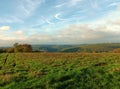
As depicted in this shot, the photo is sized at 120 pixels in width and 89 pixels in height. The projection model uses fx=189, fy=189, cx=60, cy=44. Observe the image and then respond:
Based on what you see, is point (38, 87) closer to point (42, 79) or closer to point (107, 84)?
point (42, 79)

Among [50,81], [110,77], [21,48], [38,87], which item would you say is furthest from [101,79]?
[21,48]

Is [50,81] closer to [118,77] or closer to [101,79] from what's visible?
[101,79]

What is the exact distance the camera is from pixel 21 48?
101125 mm

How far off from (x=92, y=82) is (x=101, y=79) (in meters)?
1.50

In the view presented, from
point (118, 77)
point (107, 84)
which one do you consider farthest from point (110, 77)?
point (107, 84)

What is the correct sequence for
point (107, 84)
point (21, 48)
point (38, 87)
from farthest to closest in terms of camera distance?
point (21, 48) → point (107, 84) → point (38, 87)

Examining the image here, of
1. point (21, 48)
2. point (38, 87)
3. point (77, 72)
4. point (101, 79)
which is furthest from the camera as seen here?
point (21, 48)

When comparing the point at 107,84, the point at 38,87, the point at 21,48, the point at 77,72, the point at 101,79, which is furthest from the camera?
the point at 21,48

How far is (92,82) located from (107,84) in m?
1.36

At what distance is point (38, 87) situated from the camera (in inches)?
631

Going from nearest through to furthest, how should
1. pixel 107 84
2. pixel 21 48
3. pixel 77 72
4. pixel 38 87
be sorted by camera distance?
pixel 38 87 < pixel 107 84 < pixel 77 72 < pixel 21 48

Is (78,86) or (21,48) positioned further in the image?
(21,48)

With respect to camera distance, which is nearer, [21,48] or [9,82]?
[9,82]

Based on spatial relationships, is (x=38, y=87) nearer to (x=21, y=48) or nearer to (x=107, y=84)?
(x=107, y=84)
